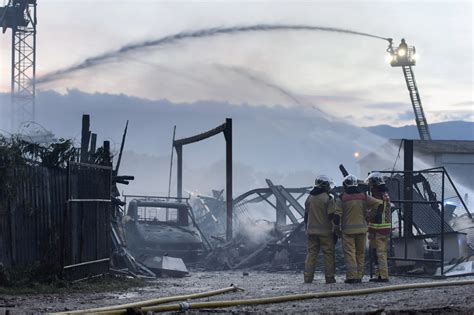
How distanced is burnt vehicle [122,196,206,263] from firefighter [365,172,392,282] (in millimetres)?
6218

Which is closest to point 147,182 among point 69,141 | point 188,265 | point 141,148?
point 141,148

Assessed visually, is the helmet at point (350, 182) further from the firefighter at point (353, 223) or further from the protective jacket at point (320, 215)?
the protective jacket at point (320, 215)

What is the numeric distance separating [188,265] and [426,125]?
30983 millimetres

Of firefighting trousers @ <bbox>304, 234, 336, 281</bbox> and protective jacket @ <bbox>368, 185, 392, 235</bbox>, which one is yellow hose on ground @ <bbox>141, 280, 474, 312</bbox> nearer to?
protective jacket @ <bbox>368, 185, 392, 235</bbox>

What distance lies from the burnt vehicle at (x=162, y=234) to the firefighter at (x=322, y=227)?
5.43 meters

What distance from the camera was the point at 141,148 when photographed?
329ft

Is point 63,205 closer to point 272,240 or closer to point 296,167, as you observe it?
point 272,240

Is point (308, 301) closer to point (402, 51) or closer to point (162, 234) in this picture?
point (162, 234)

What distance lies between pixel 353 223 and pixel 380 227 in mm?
593

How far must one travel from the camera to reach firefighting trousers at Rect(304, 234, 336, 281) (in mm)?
13062

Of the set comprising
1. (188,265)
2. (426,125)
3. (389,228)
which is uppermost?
(426,125)

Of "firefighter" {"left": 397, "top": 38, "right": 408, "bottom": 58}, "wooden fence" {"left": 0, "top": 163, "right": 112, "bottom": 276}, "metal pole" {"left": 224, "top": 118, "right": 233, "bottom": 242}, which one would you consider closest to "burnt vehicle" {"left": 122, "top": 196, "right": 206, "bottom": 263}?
"metal pole" {"left": 224, "top": 118, "right": 233, "bottom": 242}

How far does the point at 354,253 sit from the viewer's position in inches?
508

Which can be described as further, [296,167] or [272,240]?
[296,167]
